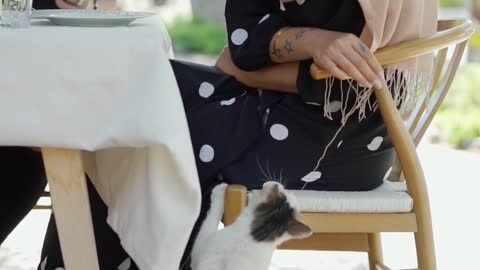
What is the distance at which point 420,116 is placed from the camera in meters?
1.84

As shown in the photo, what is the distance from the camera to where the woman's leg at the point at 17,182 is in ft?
5.98

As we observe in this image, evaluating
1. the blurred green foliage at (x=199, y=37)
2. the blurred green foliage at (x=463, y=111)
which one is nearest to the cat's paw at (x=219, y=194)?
the blurred green foliage at (x=463, y=111)

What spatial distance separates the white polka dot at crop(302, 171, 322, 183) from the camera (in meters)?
1.59

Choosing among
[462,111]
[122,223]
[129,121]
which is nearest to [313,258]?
[122,223]

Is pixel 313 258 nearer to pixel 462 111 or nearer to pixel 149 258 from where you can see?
pixel 149 258

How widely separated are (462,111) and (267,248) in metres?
3.81

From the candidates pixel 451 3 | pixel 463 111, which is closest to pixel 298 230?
pixel 463 111

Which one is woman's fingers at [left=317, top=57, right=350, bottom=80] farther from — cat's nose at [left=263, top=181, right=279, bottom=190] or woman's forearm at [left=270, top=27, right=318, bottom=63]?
cat's nose at [left=263, top=181, right=279, bottom=190]

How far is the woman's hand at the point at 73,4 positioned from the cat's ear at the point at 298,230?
76 centimetres

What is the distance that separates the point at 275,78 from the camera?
161 centimetres

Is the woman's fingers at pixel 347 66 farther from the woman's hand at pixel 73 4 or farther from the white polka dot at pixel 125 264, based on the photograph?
the woman's hand at pixel 73 4

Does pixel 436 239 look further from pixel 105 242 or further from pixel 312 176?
pixel 105 242

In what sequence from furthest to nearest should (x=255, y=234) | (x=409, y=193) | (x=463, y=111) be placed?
(x=463, y=111), (x=409, y=193), (x=255, y=234)

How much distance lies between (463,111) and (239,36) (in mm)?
3637
